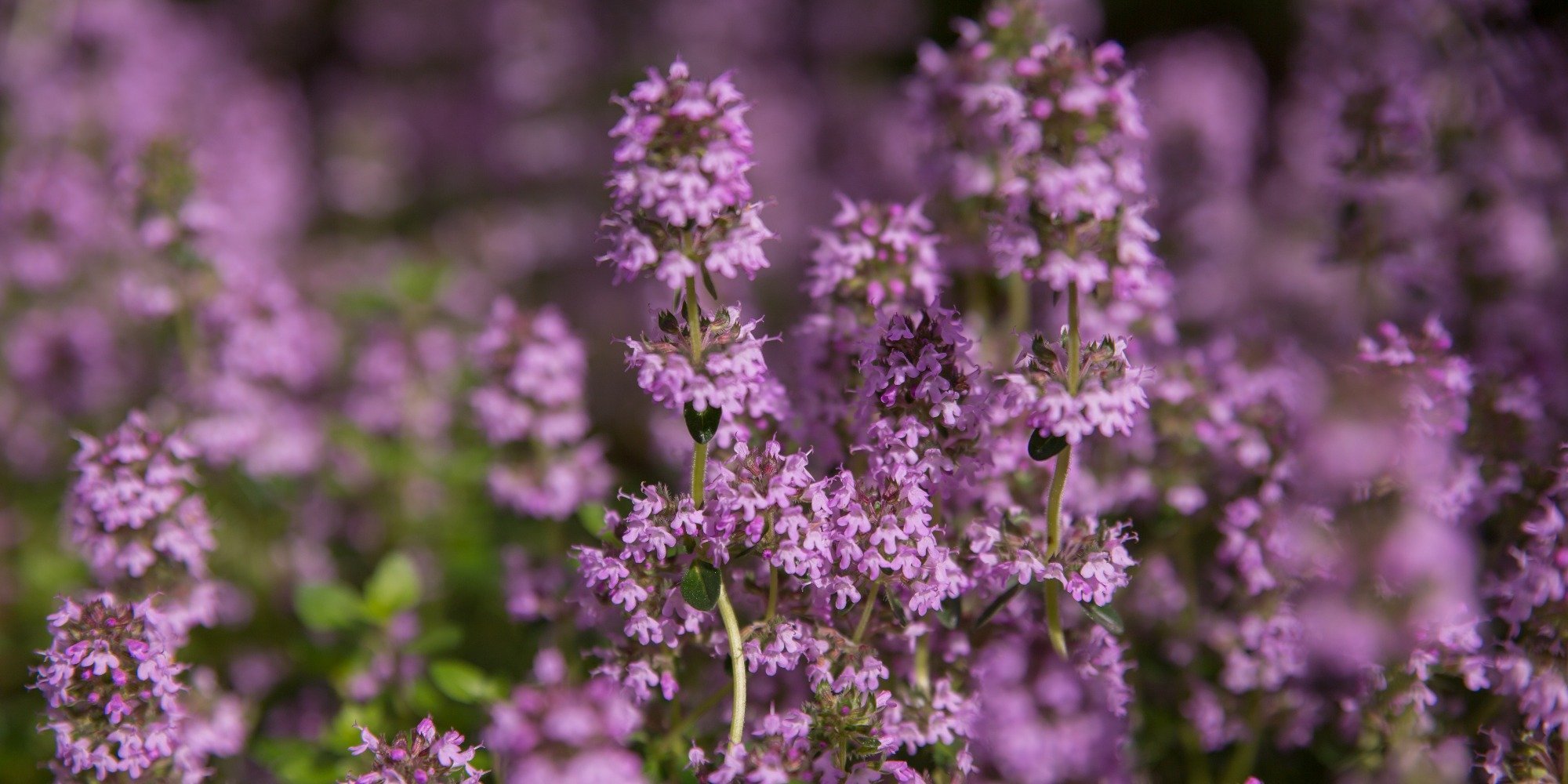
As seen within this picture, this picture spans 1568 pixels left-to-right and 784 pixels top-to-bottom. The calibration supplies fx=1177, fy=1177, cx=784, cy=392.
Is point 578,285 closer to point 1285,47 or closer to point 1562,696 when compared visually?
point 1285,47

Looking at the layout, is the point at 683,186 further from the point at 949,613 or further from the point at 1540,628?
the point at 1540,628

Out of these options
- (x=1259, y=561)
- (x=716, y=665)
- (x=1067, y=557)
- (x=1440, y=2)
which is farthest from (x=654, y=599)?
(x=1440, y=2)

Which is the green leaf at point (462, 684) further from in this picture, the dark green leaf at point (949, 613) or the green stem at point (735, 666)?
the dark green leaf at point (949, 613)

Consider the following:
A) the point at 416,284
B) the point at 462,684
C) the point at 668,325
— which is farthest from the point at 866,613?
the point at 416,284

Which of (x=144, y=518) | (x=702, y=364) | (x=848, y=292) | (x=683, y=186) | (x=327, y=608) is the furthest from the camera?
(x=327, y=608)

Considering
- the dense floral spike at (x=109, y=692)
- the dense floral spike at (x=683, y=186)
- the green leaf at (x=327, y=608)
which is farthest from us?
A: the green leaf at (x=327, y=608)

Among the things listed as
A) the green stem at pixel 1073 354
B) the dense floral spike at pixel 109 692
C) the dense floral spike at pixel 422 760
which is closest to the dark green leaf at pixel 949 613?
the green stem at pixel 1073 354

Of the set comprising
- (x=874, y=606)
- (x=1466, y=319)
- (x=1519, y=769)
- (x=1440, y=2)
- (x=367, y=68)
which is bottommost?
(x=1519, y=769)
